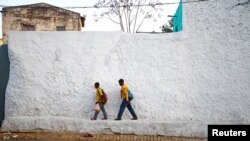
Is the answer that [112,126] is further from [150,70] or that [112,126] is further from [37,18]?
[37,18]

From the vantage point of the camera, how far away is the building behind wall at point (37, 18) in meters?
24.0

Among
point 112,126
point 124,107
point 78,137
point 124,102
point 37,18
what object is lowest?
point 78,137

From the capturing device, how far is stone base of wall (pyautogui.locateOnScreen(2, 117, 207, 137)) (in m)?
8.67

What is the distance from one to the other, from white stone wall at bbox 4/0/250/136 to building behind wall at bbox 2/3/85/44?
49.7 feet

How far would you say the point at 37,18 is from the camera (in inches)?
953

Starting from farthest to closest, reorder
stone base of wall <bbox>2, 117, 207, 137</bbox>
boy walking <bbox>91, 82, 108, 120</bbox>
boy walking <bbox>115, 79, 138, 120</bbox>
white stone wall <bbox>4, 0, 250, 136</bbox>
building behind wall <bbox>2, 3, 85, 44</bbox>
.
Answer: building behind wall <bbox>2, 3, 85, 44</bbox>, white stone wall <bbox>4, 0, 250, 136</bbox>, boy walking <bbox>91, 82, 108, 120</bbox>, boy walking <bbox>115, 79, 138, 120</bbox>, stone base of wall <bbox>2, 117, 207, 137</bbox>

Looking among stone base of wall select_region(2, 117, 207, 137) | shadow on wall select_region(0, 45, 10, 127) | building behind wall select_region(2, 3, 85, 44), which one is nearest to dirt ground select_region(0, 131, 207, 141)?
stone base of wall select_region(2, 117, 207, 137)

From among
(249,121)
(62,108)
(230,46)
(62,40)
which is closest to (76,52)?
(62,40)

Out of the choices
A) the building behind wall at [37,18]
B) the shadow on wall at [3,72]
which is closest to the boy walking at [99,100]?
the shadow on wall at [3,72]

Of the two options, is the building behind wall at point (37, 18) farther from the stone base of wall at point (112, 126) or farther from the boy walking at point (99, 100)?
the boy walking at point (99, 100)

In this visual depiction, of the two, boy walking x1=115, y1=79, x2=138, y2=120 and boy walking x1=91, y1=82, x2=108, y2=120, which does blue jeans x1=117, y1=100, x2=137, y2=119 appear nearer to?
boy walking x1=115, y1=79, x2=138, y2=120

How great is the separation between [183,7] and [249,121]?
385cm

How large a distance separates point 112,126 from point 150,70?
200cm

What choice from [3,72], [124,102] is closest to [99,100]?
[124,102]
